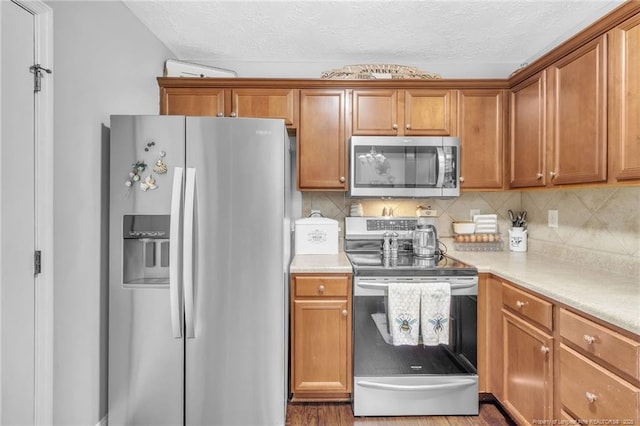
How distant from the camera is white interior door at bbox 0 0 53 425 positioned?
1.35 meters

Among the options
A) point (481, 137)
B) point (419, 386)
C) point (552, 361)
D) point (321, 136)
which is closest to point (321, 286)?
point (419, 386)

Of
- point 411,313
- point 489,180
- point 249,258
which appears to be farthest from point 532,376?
point 249,258

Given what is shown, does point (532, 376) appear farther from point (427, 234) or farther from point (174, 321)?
point (174, 321)

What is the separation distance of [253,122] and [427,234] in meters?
1.47

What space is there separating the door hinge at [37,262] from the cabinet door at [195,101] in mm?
1425

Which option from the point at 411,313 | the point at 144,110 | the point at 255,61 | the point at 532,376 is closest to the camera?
the point at 532,376

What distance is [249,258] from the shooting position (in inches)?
74.2

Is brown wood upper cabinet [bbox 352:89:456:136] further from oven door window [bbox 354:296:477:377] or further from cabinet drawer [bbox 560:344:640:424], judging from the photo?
cabinet drawer [bbox 560:344:640:424]

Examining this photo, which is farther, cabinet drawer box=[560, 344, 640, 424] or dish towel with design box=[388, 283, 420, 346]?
dish towel with design box=[388, 283, 420, 346]

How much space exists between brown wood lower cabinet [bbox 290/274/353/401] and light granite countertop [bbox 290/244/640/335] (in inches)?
3.5

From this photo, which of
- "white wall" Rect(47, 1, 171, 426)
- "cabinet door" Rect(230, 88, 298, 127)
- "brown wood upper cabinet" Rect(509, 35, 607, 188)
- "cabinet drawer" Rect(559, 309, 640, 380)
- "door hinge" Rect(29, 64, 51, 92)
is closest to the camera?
"cabinet drawer" Rect(559, 309, 640, 380)

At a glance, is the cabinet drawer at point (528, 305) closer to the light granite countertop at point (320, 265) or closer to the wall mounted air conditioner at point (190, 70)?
the light granite countertop at point (320, 265)

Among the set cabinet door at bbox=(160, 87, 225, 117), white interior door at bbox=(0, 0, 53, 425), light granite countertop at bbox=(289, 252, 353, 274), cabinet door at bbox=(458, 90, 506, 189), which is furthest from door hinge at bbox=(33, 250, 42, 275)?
cabinet door at bbox=(458, 90, 506, 189)

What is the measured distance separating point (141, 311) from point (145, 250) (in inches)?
12.6
